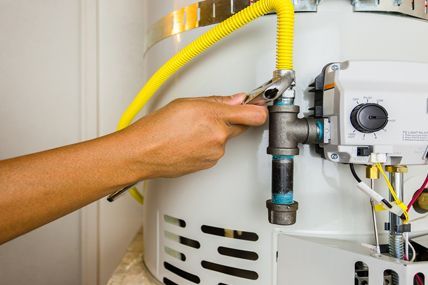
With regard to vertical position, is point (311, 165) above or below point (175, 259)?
above

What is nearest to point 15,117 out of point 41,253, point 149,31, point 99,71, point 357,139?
point 99,71

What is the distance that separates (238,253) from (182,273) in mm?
134

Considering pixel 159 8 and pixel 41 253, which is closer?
pixel 159 8

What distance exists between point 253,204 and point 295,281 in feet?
0.42

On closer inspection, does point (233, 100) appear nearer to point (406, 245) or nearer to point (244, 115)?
point (244, 115)

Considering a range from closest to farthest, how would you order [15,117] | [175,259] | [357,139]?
1. [357,139]
2. [175,259]
3. [15,117]

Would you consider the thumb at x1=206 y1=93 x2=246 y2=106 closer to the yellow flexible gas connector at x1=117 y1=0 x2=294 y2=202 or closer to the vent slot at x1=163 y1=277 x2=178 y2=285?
the yellow flexible gas connector at x1=117 y1=0 x2=294 y2=202

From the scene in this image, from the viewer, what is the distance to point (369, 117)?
1.30ft

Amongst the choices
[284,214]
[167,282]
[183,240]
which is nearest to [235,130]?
[284,214]

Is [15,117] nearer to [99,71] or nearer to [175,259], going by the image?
[99,71]

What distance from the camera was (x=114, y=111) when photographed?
103cm

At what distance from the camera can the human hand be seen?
0.44 m

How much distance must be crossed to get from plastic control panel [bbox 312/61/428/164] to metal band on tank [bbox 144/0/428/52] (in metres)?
0.11

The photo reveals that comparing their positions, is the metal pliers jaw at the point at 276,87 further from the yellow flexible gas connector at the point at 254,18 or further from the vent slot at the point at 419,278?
the vent slot at the point at 419,278
